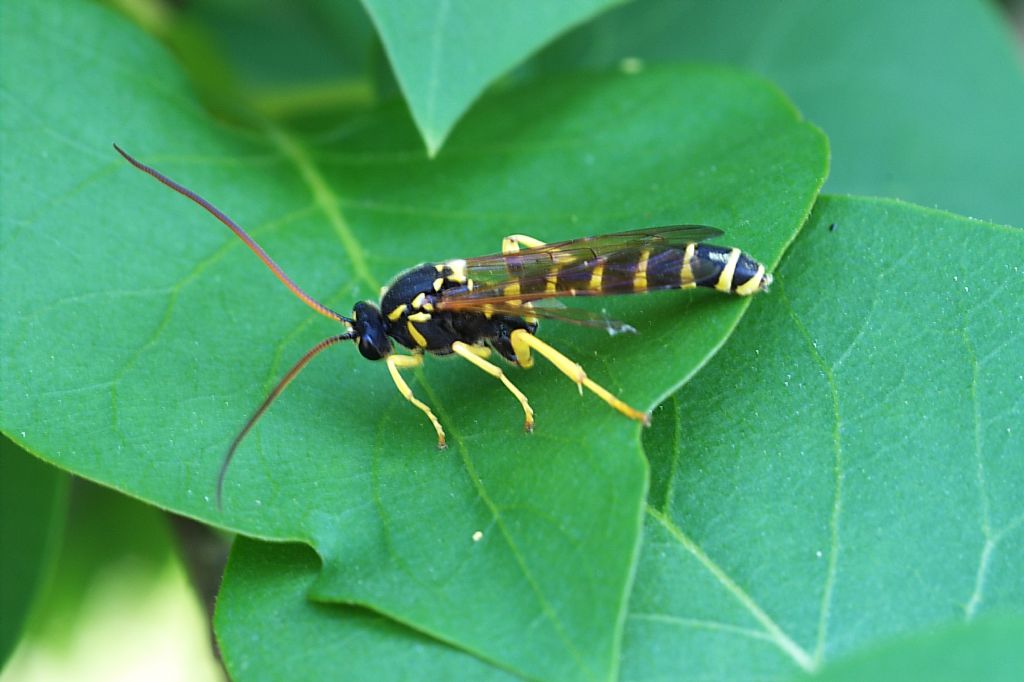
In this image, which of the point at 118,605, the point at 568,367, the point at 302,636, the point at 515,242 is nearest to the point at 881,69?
the point at 515,242

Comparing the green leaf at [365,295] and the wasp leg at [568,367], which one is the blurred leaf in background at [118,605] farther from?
the wasp leg at [568,367]

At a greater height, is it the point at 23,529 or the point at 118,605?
the point at 23,529

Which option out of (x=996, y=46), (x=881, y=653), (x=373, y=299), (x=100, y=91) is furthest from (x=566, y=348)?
(x=996, y=46)

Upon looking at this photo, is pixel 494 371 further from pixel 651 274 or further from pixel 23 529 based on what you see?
pixel 23 529

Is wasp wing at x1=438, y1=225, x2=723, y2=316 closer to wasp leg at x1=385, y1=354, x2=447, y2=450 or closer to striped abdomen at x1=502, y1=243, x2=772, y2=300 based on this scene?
striped abdomen at x1=502, y1=243, x2=772, y2=300

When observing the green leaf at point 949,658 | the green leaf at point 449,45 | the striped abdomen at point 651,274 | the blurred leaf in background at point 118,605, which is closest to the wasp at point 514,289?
the striped abdomen at point 651,274

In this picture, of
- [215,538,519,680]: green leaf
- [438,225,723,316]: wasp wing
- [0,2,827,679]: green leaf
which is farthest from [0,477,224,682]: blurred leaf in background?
[438,225,723,316]: wasp wing

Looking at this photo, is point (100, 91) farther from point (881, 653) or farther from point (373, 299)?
point (881, 653)
